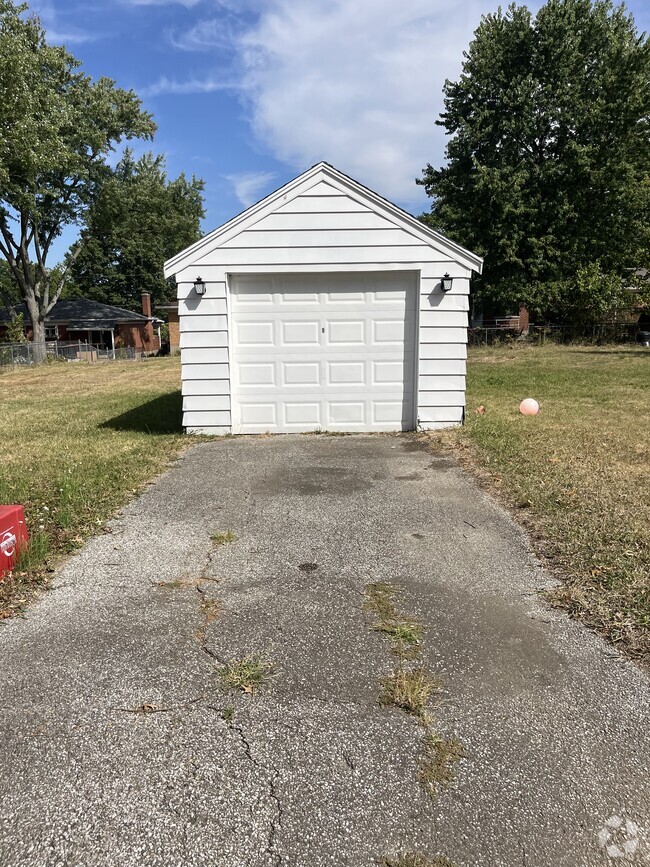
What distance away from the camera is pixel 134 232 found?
32906 millimetres

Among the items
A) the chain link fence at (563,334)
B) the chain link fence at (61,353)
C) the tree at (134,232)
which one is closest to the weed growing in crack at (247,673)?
the chain link fence at (61,353)

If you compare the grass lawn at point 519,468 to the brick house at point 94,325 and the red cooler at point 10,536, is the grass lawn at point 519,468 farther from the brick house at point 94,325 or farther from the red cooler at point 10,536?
the brick house at point 94,325

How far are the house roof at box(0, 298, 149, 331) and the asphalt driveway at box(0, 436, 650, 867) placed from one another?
3756 cm

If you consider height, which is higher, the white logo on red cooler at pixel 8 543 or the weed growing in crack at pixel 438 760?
the white logo on red cooler at pixel 8 543

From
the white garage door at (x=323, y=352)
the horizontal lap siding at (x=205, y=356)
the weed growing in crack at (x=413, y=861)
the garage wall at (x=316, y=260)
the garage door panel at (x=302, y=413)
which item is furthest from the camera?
the garage door panel at (x=302, y=413)

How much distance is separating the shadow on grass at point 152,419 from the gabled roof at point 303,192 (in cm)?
245

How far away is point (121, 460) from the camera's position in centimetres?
681

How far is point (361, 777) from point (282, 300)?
22.5 ft

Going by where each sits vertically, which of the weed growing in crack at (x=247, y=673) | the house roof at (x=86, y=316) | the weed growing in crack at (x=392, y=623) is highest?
the house roof at (x=86, y=316)

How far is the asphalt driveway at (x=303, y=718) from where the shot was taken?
5.91 ft

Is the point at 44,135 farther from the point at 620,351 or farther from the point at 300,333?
the point at 620,351

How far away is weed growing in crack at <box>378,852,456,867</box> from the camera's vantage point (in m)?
1.69

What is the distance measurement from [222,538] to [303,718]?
2.18m

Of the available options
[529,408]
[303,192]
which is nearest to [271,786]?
[303,192]
